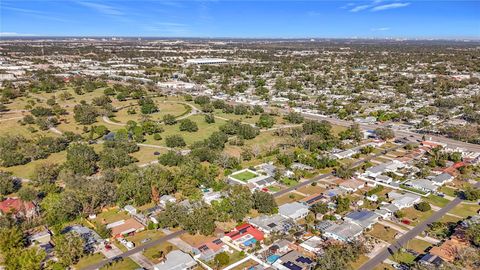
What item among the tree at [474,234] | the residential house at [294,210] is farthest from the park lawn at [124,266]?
the tree at [474,234]

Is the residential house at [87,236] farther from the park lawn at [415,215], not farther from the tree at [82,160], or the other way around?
the park lawn at [415,215]

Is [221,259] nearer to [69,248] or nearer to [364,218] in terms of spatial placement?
[69,248]

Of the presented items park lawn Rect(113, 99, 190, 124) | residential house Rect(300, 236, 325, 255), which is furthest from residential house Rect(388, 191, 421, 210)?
park lawn Rect(113, 99, 190, 124)

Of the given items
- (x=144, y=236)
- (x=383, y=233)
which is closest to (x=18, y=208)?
(x=144, y=236)

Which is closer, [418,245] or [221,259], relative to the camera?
[221,259]

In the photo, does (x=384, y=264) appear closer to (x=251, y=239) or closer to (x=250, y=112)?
(x=251, y=239)

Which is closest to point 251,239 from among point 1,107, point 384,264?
point 384,264

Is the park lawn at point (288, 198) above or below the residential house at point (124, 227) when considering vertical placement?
below
